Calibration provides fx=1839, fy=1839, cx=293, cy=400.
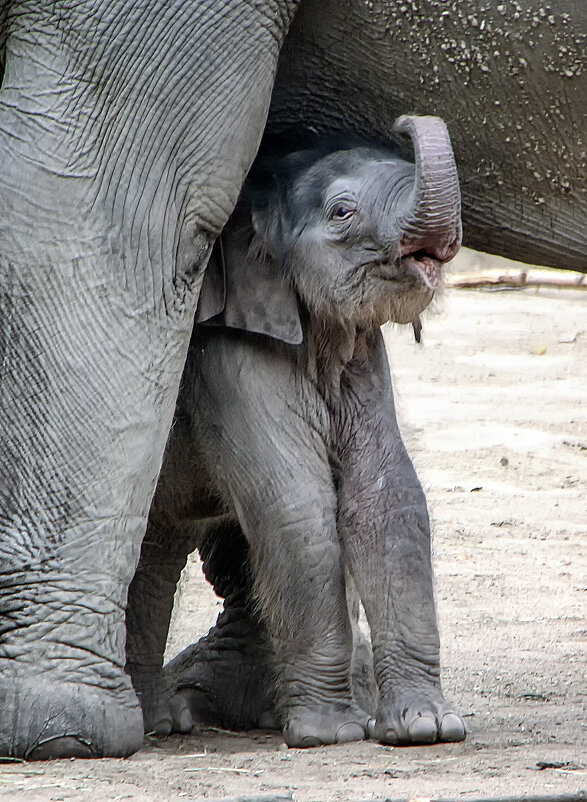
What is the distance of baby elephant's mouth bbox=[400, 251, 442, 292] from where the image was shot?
14.2 ft

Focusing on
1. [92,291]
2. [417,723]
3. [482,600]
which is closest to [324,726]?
[417,723]

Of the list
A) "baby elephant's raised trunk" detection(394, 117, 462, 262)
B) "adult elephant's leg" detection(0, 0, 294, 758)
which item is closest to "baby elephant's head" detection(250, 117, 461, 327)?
"baby elephant's raised trunk" detection(394, 117, 462, 262)

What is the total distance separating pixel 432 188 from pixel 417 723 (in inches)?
48.8

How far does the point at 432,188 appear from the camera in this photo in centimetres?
417

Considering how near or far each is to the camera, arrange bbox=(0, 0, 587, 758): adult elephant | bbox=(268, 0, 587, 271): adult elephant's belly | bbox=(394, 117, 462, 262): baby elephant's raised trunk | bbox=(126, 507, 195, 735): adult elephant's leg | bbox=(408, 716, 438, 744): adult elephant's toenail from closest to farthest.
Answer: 1. bbox=(0, 0, 587, 758): adult elephant
2. bbox=(394, 117, 462, 262): baby elephant's raised trunk
3. bbox=(408, 716, 438, 744): adult elephant's toenail
4. bbox=(268, 0, 587, 271): adult elephant's belly
5. bbox=(126, 507, 195, 735): adult elephant's leg

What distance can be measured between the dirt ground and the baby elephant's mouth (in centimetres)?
34

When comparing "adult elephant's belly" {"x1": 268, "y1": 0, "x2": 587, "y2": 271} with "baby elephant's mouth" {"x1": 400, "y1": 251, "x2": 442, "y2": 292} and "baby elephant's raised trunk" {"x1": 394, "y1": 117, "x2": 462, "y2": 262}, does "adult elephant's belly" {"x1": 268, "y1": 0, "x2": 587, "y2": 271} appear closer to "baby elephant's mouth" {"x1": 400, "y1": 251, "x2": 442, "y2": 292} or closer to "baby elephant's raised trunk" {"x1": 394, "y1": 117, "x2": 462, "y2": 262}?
"baby elephant's raised trunk" {"x1": 394, "y1": 117, "x2": 462, "y2": 262}

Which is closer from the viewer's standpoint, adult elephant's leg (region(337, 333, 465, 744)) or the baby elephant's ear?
adult elephant's leg (region(337, 333, 465, 744))

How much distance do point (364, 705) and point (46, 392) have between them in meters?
1.40

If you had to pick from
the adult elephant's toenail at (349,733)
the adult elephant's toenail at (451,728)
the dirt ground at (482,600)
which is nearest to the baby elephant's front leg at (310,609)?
the adult elephant's toenail at (349,733)

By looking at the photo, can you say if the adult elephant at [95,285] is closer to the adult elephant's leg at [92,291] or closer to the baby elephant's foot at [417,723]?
the adult elephant's leg at [92,291]

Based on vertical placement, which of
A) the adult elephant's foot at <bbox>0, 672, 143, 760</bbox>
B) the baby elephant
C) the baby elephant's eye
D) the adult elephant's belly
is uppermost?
the adult elephant's belly

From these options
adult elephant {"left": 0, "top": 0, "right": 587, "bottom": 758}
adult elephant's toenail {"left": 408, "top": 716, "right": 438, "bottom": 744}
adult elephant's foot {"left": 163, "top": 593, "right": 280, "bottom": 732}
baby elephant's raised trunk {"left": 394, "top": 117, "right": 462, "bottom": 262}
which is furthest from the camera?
adult elephant's foot {"left": 163, "top": 593, "right": 280, "bottom": 732}

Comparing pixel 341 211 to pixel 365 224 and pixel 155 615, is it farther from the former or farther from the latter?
pixel 155 615
